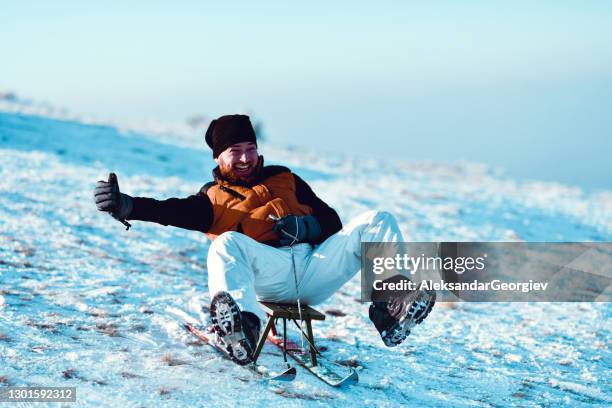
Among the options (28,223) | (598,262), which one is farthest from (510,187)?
(28,223)

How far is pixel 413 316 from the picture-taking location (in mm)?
3555

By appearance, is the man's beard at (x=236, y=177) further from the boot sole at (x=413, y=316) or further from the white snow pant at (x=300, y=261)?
the boot sole at (x=413, y=316)

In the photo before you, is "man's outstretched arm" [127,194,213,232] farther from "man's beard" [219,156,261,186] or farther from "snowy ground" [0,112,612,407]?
"snowy ground" [0,112,612,407]

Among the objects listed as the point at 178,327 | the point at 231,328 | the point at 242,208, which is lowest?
the point at 178,327

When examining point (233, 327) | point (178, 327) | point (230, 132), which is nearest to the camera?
point (233, 327)

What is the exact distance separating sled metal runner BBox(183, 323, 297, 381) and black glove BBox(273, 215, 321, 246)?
78cm

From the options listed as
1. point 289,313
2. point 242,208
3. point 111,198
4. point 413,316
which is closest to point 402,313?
point 413,316

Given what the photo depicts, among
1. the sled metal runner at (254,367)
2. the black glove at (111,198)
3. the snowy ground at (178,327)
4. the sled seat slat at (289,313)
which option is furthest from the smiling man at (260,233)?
the snowy ground at (178,327)

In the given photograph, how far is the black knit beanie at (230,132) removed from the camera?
4.12 metres

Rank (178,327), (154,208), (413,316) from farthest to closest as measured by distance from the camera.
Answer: (178,327) → (154,208) → (413,316)

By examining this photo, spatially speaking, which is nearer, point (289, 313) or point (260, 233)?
point (289, 313)

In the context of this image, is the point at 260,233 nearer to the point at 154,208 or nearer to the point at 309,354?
the point at 154,208

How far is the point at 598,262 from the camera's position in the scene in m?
7.89

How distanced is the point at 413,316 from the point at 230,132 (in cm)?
166
